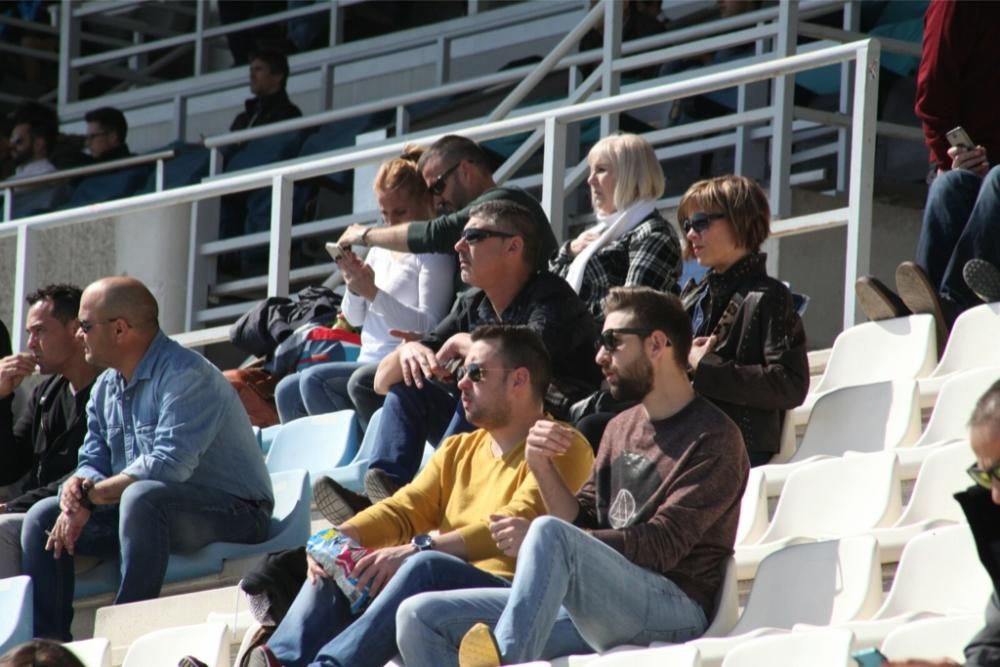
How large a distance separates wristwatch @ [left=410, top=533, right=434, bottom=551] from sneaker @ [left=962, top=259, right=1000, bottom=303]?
6.11ft

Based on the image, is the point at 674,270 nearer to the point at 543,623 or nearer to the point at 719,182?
the point at 719,182

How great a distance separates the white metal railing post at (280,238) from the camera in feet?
25.9

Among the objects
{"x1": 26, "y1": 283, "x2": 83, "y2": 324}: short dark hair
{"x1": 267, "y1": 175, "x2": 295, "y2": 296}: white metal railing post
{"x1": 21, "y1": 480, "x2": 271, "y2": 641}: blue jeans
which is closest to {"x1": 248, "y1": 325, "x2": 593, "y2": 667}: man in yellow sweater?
{"x1": 21, "y1": 480, "x2": 271, "y2": 641}: blue jeans

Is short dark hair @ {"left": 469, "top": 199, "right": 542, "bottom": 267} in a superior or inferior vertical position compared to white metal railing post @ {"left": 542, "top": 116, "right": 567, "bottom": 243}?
superior

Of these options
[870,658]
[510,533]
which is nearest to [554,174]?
[510,533]

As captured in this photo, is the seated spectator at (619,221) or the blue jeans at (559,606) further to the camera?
the seated spectator at (619,221)

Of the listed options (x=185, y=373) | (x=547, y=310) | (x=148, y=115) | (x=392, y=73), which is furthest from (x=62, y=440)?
(x=148, y=115)

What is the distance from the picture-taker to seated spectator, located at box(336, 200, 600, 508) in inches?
229

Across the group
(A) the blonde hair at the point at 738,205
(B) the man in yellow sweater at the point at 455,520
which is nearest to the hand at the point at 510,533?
(B) the man in yellow sweater at the point at 455,520

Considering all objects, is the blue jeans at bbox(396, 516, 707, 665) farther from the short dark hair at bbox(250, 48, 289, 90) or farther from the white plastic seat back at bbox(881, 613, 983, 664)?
the short dark hair at bbox(250, 48, 289, 90)

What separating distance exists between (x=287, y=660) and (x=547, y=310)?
4.48ft

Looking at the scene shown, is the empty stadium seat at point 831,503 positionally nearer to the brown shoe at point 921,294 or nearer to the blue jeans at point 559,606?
the blue jeans at point 559,606

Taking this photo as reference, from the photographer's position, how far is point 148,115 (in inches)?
544

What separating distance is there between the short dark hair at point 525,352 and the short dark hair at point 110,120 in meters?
6.77
